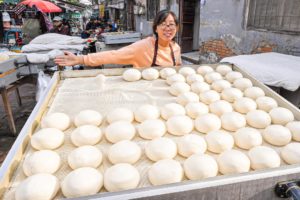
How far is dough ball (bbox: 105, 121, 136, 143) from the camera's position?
3.90 ft

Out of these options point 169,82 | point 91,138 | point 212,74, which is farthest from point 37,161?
point 212,74

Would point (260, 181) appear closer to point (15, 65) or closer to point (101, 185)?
point (101, 185)

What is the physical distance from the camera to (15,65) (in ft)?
9.89

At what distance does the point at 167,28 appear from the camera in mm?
2146

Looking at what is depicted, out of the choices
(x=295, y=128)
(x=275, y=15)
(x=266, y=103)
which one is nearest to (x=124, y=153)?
(x=295, y=128)

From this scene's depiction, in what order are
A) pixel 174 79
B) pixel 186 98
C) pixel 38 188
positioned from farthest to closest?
pixel 174 79 < pixel 186 98 < pixel 38 188

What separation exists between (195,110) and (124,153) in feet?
1.99

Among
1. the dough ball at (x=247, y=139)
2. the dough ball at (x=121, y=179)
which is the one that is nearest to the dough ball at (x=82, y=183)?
the dough ball at (x=121, y=179)

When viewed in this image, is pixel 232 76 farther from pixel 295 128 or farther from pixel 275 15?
pixel 275 15

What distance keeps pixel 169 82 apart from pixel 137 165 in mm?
987

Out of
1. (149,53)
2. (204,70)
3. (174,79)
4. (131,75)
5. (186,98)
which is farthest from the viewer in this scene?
(149,53)

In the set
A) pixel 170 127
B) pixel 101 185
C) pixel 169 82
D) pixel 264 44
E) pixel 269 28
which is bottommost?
pixel 101 185

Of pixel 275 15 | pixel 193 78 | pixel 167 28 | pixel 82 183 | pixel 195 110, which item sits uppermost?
pixel 275 15

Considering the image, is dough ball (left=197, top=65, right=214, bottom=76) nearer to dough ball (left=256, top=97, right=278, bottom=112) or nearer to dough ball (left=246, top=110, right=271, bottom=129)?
dough ball (left=256, top=97, right=278, bottom=112)
